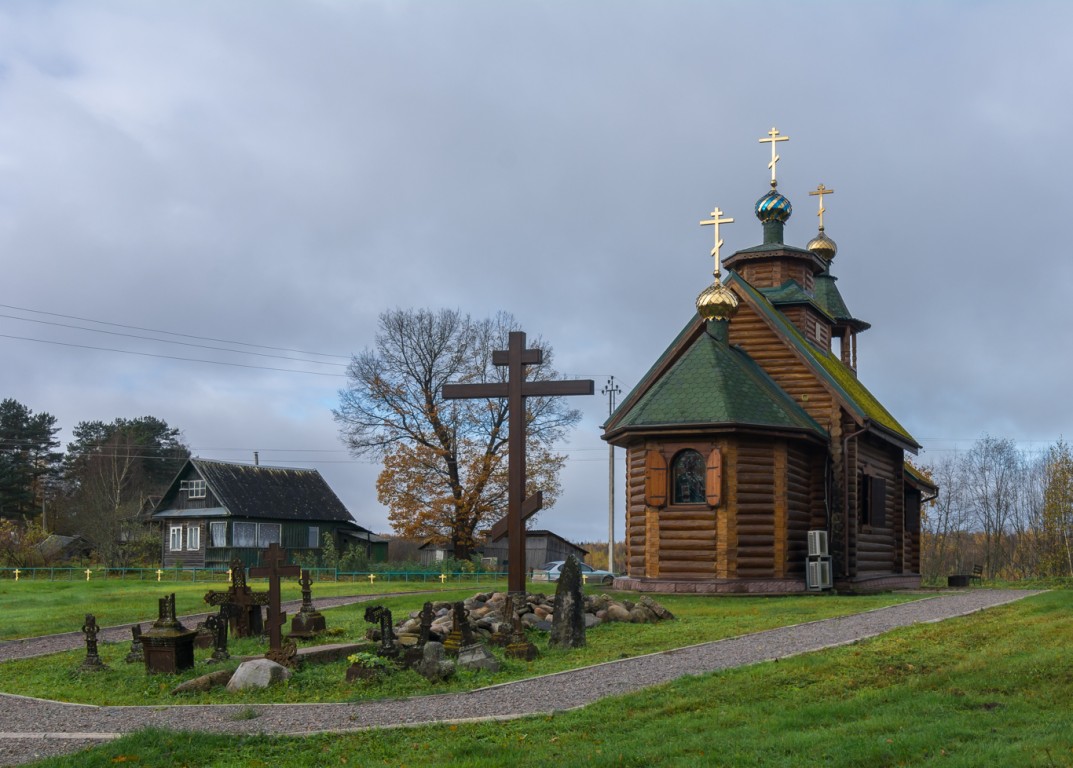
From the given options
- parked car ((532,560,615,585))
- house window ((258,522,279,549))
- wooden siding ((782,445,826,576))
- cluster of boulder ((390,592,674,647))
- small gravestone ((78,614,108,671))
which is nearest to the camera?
small gravestone ((78,614,108,671))

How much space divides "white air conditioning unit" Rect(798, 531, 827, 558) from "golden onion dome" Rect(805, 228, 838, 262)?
16225 mm

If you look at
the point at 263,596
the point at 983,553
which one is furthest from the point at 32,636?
the point at 983,553

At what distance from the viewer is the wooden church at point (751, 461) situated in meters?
24.6

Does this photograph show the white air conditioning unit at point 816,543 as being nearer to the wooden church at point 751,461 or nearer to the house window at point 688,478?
the wooden church at point 751,461

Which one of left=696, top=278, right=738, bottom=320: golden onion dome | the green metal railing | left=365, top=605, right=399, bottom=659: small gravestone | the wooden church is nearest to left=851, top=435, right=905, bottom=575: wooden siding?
the wooden church

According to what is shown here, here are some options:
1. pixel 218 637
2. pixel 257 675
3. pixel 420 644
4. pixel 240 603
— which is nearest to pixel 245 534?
pixel 240 603

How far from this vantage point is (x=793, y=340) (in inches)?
1081

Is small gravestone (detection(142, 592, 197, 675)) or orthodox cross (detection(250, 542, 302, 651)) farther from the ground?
orthodox cross (detection(250, 542, 302, 651))

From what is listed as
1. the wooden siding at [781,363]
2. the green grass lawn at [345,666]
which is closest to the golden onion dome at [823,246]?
the wooden siding at [781,363]

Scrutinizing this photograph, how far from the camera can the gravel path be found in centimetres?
1024

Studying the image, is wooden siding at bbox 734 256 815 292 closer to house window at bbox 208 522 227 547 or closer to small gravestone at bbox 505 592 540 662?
small gravestone at bbox 505 592 540 662

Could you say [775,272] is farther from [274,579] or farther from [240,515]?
[240,515]

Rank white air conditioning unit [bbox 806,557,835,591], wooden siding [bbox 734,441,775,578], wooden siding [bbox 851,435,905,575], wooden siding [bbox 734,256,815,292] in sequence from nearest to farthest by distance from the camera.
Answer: wooden siding [bbox 734,441,775,578]
white air conditioning unit [bbox 806,557,835,591]
wooden siding [bbox 851,435,905,575]
wooden siding [bbox 734,256,815,292]

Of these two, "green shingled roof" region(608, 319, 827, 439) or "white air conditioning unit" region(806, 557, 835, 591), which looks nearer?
"green shingled roof" region(608, 319, 827, 439)
